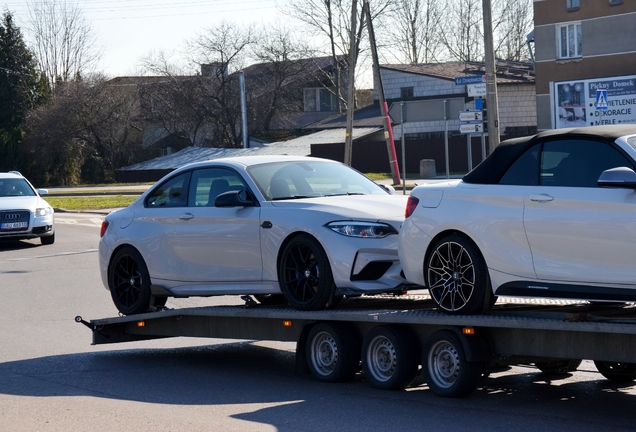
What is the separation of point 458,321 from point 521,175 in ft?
3.86

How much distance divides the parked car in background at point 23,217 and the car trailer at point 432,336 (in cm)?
1472

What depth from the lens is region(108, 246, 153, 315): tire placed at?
10352 mm

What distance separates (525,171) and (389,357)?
73.9 inches

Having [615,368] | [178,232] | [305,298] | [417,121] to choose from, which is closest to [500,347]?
[615,368]

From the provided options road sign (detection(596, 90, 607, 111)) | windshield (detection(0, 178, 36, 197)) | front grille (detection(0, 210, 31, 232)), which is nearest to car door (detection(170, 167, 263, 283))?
front grille (detection(0, 210, 31, 232))

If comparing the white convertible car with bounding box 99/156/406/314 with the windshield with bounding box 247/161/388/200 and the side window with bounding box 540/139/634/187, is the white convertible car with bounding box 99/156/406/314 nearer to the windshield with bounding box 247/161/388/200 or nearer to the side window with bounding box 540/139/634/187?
the windshield with bounding box 247/161/388/200

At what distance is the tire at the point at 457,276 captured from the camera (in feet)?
23.9

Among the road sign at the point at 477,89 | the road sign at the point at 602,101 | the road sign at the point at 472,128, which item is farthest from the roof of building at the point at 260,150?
the road sign at the point at 477,89

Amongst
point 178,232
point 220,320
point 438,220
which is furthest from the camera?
point 178,232

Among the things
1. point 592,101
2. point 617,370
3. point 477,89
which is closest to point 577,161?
point 617,370

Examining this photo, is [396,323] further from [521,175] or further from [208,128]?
[208,128]

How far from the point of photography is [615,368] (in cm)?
804

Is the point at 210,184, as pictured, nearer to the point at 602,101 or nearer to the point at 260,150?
the point at 602,101

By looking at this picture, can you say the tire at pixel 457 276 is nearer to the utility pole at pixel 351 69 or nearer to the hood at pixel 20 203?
the hood at pixel 20 203
